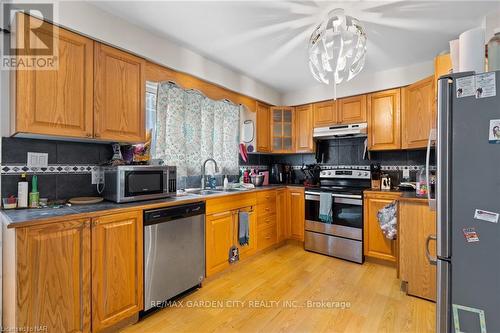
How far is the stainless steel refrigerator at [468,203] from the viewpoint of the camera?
1116mm

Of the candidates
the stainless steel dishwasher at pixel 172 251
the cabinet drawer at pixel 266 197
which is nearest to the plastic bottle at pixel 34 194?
the stainless steel dishwasher at pixel 172 251

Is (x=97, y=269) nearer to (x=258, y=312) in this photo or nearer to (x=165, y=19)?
(x=258, y=312)

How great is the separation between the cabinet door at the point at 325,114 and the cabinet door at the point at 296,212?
3.58ft

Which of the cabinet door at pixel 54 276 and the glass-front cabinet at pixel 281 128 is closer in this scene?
the cabinet door at pixel 54 276

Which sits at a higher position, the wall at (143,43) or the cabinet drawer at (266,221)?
the wall at (143,43)

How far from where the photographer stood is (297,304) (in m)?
2.14

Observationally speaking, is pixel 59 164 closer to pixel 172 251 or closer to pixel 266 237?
pixel 172 251

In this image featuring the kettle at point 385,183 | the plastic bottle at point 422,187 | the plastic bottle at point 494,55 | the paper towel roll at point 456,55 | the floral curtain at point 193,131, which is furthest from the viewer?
the kettle at point 385,183

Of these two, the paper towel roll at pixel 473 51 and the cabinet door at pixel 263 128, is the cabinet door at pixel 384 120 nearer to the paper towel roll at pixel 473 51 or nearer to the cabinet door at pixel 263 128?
the cabinet door at pixel 263 128

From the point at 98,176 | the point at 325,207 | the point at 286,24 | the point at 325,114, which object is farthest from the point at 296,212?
the point at 98,176

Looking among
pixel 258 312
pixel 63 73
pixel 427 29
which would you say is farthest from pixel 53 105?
pixel 427 29

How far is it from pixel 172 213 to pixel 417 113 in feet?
9.32

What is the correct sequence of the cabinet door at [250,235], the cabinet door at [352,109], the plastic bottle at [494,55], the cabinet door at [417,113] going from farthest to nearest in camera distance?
the cabinet door at [352,109]
the cabinet door at [250,235]
the cabinet door at [417,113]
the plastic bottle at [494,55]

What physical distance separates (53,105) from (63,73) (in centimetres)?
25
